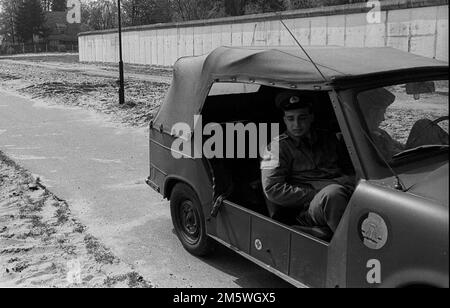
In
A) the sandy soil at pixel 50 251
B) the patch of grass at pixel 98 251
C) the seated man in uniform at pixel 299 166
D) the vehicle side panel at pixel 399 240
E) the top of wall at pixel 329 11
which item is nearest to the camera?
the vehicle side panel at pixel 399 240

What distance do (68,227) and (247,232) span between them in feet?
8.49

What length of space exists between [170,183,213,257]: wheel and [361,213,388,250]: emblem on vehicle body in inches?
74.8

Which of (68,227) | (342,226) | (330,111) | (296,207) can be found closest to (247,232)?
(296,207)

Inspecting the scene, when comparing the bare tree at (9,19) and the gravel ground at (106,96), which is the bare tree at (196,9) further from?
the bare tree at (9,19)

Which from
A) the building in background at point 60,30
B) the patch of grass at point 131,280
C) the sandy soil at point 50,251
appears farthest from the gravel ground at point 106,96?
the building in background at point 60,30

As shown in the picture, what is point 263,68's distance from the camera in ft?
11.8

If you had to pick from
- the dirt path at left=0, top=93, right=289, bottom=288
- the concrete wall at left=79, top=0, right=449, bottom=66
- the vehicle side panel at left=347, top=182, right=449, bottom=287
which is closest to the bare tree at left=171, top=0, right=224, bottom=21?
the concrete wall at left=79, top=0, right=449, bottom=66

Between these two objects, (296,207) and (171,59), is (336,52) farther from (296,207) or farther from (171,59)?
(171,59)

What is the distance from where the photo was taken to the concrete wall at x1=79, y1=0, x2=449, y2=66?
56.8 feet

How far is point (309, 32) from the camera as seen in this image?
23234mm

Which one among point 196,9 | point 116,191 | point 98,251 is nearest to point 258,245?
point 98,251

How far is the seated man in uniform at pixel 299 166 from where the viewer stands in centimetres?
349

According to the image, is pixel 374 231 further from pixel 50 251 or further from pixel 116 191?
pixel 116 191

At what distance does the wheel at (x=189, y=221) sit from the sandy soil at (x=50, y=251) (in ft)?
2.02
